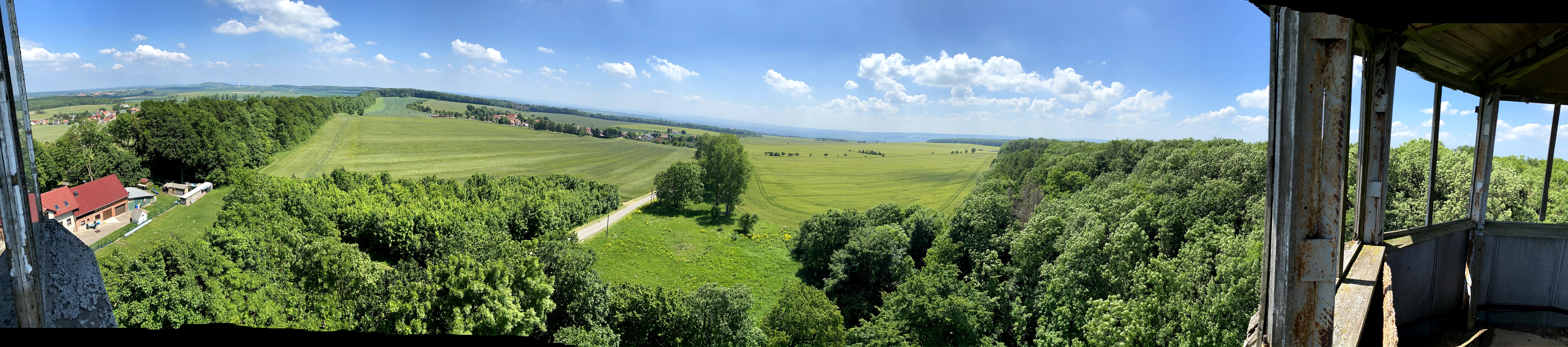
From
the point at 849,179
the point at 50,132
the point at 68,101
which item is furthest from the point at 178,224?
the point at 849,179

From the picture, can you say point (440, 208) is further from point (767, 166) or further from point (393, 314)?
point (767, 166)

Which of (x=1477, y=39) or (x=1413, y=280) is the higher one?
(x=1477, y=39)

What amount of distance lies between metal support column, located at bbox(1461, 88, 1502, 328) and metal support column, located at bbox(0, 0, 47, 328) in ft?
31.8

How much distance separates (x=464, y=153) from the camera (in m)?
55.6

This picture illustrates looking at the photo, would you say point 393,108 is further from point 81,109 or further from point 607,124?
point 81,109

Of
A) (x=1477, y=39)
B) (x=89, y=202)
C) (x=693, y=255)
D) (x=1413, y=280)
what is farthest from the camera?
(x=693, y=255)

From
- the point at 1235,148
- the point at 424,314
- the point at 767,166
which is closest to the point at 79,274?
the point at 424,314

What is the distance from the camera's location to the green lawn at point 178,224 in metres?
23.3

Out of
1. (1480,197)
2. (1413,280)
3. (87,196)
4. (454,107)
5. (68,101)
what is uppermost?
(454,107)

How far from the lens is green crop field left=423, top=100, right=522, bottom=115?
6831 cm

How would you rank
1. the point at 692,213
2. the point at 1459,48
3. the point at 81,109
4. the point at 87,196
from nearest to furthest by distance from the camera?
the point at 1459,48
the point at 87,196
the point at 81,109
the point at 692,213

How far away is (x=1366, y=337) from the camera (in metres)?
3.60

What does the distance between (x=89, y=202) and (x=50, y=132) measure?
304 inches

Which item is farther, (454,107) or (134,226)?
(454,107)
